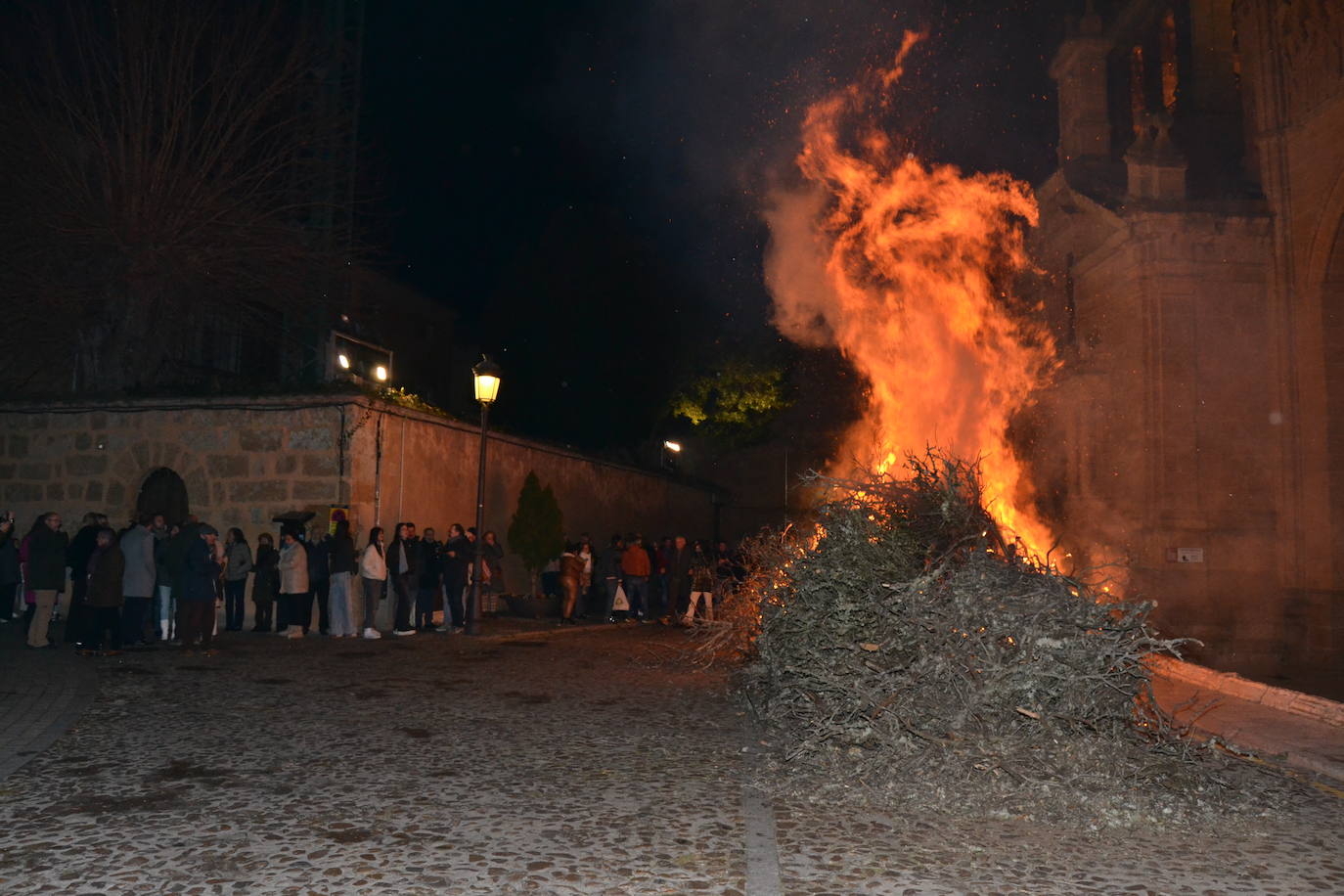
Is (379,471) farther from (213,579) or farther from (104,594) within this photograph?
(104,594)

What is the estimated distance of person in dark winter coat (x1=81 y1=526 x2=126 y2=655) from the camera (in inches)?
450

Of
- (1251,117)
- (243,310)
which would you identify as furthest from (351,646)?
(1251,117)

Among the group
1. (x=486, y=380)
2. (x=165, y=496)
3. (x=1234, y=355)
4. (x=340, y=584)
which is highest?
(x=1234, y=355)

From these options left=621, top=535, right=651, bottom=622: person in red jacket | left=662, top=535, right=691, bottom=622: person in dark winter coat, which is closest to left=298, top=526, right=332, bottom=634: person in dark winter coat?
left=621, top=535, right=651, bottom=622: person in red jacket

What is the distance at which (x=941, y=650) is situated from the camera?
6.42 metres

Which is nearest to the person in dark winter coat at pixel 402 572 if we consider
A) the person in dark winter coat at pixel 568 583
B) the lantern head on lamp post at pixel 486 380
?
the lantern head on lamp post at pixel 486 380

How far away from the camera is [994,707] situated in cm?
627

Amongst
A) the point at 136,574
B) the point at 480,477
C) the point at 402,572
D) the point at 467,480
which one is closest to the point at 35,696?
the point at 136,574

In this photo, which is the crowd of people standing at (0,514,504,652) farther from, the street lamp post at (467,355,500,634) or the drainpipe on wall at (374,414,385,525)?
the drainpipe on wall at (374,414,385,525)

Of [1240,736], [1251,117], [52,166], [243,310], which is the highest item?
[1251,117]

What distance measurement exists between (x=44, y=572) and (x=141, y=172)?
9.17 m

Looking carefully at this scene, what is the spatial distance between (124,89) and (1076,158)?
64.8 ft

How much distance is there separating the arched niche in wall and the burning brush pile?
45.0 ft

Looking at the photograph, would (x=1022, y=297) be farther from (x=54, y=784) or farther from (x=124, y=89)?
(x=54, y=784)
